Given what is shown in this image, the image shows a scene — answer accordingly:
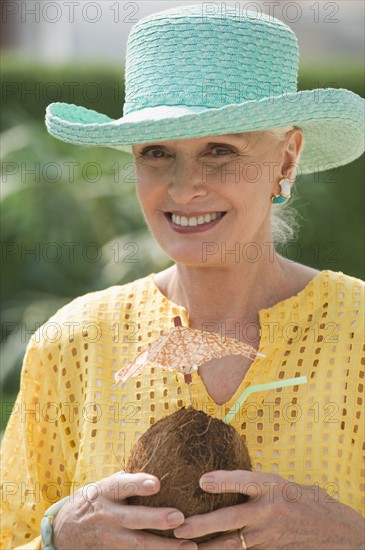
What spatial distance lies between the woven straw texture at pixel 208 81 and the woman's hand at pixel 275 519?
2.74 ft

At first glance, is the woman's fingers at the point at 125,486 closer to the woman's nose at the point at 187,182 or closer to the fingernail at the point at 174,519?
the fingernail at the point at 174,519

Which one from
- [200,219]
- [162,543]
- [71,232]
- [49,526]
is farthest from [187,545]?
[71,232]

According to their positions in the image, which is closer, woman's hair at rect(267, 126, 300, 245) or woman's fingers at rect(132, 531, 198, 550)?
woman's fingers at rect(132, 531, 198, 550)

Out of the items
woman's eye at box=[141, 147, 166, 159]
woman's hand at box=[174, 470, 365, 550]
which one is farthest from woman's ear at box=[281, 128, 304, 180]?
woman's hand at box=[174, 470, 365, 550]

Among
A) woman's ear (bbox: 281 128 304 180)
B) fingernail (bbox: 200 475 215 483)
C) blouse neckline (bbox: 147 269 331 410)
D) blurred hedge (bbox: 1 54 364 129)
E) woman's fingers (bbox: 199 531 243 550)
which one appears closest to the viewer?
fingernail (bbox: 200 475 215 483)

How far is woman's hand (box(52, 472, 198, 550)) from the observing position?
2.01 m

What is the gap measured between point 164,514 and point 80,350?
2.89ft

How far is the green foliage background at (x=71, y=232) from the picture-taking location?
5.98 metres

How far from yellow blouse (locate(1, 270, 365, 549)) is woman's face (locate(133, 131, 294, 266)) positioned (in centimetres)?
30

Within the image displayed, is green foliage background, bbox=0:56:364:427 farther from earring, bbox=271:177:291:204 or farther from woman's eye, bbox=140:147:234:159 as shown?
woman's eye, bbox=140:147:234:159

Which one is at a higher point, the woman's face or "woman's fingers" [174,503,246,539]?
the woman's face

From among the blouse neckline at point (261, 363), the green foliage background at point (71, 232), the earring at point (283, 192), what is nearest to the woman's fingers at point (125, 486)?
the blouse neckline at point (261, 363)

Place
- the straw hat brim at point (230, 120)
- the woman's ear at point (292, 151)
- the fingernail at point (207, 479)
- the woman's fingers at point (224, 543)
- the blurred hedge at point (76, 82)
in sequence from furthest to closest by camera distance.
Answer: the blurred hedge at point (76, 82)
the woman's ear at point (292, 151)
the straw hat brim at point (230, 120)
the woman's fingers at point (224, 543)
the fingernail at point (207, 479)

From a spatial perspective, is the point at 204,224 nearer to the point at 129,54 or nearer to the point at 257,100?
the point at 257,100
